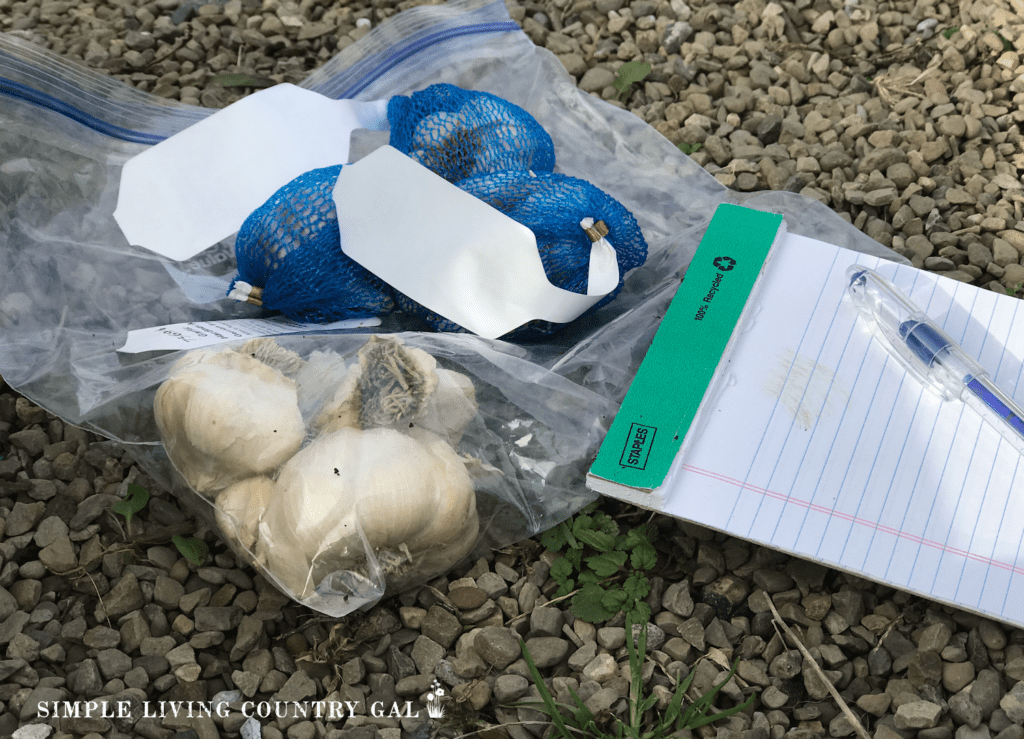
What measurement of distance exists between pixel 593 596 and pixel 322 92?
1144mm

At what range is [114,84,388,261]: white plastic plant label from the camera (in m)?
1.55

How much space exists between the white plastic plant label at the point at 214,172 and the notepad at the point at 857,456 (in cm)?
75

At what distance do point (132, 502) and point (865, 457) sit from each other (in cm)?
102

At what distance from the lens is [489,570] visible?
1.29m

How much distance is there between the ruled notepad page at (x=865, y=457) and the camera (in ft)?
3.78

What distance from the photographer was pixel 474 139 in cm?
153

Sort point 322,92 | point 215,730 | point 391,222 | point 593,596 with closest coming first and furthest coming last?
point 215,730, point 593,596, point 391,222, point 322,92

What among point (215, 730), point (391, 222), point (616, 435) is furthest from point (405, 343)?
point (215, 730)

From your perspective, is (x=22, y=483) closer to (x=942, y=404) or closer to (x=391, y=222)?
(x=391, y=222)

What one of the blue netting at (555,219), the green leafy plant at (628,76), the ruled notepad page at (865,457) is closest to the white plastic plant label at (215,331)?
the blue netting at (555,219)

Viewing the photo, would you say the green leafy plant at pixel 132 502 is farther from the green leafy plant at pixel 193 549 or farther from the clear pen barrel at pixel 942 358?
the clear pen barrel at pixel 942 358

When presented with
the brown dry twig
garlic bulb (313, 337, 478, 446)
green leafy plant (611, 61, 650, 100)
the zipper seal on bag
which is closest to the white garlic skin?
garlic bulb (313, 337, 478, 446)

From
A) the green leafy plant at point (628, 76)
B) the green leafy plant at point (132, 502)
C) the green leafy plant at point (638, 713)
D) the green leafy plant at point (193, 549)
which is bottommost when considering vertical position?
the green leafy plant at point (638, 713)

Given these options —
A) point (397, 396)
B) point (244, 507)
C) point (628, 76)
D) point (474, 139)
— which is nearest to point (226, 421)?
point (244, 507)
